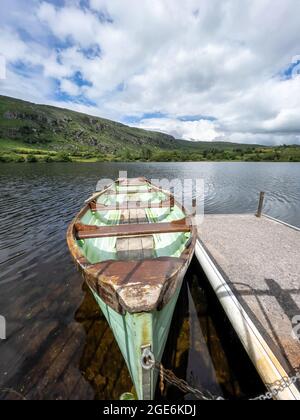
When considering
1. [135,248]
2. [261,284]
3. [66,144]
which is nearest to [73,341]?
[135,248]

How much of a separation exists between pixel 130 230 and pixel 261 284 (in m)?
4.17

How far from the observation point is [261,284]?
18.6 feet

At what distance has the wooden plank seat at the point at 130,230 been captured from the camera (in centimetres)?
562

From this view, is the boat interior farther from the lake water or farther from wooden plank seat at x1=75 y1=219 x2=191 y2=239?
the lake water

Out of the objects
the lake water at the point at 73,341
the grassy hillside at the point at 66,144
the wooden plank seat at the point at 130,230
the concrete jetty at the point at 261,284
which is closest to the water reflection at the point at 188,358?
the lake water at the point at 73,341

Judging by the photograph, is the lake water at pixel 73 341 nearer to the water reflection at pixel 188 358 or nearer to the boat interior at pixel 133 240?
the water reflection at pixel 188 358

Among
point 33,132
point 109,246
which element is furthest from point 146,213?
point 33,132

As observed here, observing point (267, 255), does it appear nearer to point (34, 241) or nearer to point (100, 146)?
point (34, 241)

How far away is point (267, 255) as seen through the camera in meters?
7.32

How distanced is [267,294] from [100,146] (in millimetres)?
195531

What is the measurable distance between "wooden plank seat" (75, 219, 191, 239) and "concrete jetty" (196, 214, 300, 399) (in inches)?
70.4

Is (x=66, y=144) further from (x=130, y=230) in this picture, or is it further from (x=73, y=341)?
(x=73, y=341)

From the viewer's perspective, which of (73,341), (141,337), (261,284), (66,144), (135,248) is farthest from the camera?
(66,144)

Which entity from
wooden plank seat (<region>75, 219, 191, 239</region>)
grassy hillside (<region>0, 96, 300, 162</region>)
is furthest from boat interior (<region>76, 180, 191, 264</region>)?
grassy hillside (<region>0, 96, 300, 162</region>)
